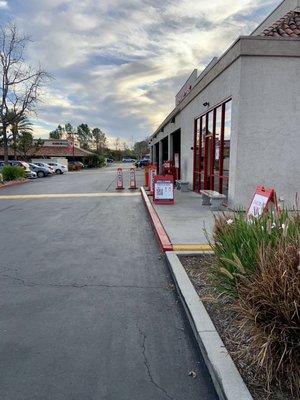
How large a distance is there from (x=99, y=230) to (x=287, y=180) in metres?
5.66

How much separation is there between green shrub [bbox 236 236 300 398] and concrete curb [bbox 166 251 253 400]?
228mm

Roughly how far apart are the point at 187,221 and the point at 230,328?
567 cm

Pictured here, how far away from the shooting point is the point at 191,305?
416 centimetres

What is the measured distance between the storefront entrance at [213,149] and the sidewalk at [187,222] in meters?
1.06

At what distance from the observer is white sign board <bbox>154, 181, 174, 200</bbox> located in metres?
12.6

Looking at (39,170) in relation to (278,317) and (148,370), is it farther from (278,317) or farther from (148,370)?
(278,317)

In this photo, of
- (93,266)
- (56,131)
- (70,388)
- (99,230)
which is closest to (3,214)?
(99,230)

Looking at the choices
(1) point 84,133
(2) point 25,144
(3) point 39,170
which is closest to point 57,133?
(1) point 84,133

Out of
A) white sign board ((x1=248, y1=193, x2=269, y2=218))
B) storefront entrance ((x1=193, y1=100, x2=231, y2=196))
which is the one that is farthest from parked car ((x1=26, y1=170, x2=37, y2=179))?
white sign board ((x1=248, y1=193, x2=269, y2=218))

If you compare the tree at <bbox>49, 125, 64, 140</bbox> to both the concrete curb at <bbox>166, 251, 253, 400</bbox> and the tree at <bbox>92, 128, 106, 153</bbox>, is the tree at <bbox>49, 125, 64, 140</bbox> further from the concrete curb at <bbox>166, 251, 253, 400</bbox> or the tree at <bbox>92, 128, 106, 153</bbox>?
the concrete curb at <bbox>166, 251, 253, 400</bbox>

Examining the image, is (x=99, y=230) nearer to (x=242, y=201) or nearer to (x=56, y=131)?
(x=242, y=201)

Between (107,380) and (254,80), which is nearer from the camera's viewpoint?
(107,380)

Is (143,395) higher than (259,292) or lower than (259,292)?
lower

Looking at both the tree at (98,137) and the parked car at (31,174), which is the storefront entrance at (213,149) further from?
the tree at (98,137)
